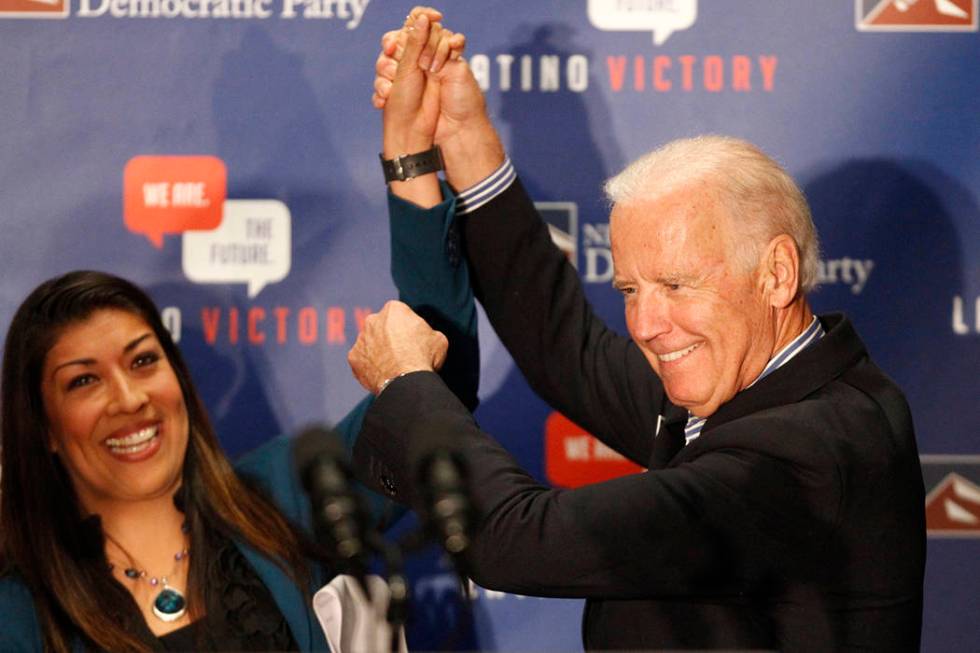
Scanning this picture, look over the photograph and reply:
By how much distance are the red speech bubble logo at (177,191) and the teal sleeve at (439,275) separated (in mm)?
718

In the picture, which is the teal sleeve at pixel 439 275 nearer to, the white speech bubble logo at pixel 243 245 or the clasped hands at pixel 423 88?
the clasped hands at pixel 423 88

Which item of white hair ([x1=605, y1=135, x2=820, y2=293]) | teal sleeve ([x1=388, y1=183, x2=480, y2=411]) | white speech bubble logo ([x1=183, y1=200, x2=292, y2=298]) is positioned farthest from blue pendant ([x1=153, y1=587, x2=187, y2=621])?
white hair ([x1=605, y1=135, x2=820, y2=293])

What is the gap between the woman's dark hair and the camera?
8.23 ft

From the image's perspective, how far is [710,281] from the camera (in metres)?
1.97

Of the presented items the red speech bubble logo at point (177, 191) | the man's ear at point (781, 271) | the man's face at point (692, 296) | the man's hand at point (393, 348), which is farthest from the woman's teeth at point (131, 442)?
the man's ear at point (781, 271)

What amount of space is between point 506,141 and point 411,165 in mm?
644

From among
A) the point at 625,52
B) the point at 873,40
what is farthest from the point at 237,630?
the point at 873,40

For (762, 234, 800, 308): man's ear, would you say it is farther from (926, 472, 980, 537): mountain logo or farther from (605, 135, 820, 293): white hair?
(926, 472, 980, 537): mountain logo

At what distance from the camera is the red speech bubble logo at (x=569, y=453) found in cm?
313

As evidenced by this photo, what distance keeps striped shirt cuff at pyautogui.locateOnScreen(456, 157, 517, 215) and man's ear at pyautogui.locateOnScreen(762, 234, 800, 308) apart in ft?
2.31

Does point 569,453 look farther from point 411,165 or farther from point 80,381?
point 80,381

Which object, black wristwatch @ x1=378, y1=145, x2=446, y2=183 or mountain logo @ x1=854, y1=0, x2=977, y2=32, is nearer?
black wristwatch @ x1=378, y1=145, x2=446, y2=183

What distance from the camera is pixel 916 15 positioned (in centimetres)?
301

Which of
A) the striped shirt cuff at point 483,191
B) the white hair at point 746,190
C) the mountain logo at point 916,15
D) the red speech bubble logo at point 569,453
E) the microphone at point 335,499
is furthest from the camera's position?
the red speech bubble logo at point 569,453
